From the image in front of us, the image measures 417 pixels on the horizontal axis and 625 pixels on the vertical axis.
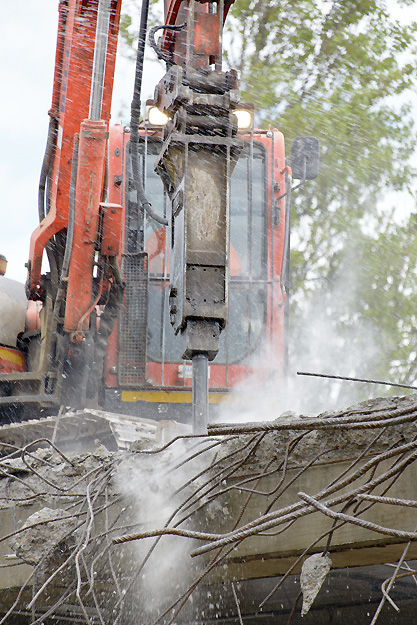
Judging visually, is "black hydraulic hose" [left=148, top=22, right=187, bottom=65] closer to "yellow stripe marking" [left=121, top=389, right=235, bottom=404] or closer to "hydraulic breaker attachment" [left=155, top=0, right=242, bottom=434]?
"hydraulic breaker attachment" [left=155, top=0, right=242, bottom=434]

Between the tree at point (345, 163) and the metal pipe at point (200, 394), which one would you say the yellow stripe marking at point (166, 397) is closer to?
the metal pipe at point (200, 394)

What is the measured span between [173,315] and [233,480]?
88 centimetres

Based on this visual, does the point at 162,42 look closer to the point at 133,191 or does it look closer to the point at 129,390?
the point at 133,191

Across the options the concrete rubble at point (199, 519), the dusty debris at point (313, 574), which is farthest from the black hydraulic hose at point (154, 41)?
the dusty debris at point (313, 574)

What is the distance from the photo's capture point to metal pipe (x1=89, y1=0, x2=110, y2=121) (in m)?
4.60

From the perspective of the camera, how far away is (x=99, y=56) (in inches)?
182

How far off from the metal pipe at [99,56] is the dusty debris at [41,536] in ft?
9.23

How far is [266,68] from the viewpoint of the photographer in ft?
47.0

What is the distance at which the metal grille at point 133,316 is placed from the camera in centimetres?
494

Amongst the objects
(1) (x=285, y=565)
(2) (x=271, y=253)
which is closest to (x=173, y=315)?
(1) (x=285, y=565)

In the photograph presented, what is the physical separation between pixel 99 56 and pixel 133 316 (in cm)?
158

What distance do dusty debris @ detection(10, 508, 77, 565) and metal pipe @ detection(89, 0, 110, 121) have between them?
281 cm

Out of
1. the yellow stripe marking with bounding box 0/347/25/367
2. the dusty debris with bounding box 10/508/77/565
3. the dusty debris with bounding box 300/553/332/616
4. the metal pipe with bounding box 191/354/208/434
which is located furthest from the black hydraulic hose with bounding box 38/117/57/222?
the dusty debris with bounding box 300/553/332/616

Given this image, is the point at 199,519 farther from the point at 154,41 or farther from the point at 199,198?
the point at 154,41
